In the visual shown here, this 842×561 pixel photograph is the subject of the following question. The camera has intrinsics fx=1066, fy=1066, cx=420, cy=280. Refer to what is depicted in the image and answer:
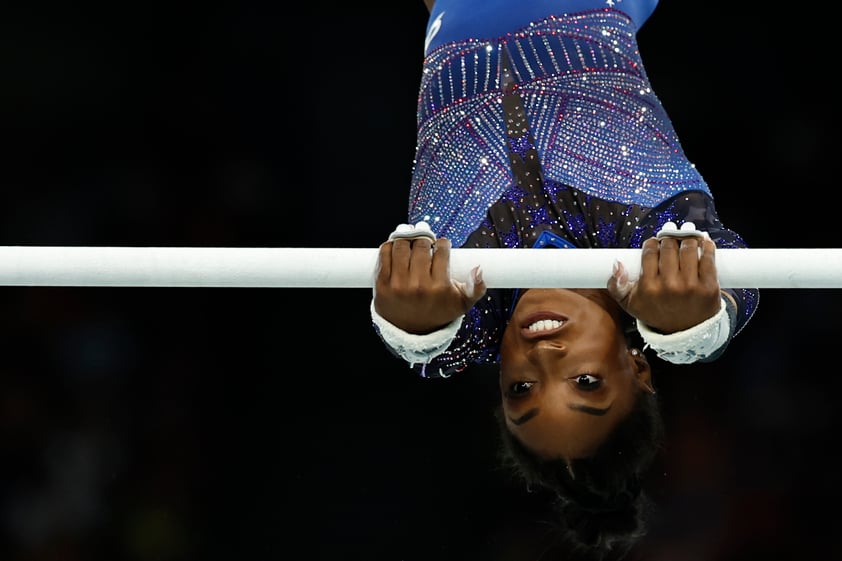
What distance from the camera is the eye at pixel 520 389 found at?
240 centimetres

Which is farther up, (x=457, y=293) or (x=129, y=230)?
(x=129, y=230)

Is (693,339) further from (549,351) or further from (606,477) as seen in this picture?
(606,477)

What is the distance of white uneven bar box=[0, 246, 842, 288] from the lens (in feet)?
6.12

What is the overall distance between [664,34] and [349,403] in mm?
1951

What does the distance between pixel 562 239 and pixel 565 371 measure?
366 mm

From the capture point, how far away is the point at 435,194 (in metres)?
2.75

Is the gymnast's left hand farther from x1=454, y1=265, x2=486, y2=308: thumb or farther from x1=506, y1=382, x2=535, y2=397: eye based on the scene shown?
x1=506, y1=382, x2=535, y2=397: eye

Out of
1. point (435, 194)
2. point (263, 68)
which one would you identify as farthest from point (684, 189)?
point (263, 68)

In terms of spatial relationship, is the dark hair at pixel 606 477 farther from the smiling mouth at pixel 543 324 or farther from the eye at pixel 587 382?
the smiling mouth at pixel 543 324

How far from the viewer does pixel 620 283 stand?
1906 mm

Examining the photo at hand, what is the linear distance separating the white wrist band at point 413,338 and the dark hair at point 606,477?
550mm

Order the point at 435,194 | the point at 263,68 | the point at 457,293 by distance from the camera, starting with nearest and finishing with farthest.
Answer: the point at 457,293, the point at 435,194, the point at 263,68

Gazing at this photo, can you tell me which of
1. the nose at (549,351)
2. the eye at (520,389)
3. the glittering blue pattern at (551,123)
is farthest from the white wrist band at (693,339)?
the glittering blue pattern at (551,123)

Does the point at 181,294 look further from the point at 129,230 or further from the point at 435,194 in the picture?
the point at 435,194
